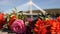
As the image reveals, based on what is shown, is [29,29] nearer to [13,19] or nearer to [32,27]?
[32,27]

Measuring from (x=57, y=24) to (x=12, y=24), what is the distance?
0.27 m

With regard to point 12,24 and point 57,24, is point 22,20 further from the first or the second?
point 57,24

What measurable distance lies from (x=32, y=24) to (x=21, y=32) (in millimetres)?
79

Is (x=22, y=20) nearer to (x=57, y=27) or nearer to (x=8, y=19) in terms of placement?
(x=8, y=19)

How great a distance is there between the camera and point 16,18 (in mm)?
1144

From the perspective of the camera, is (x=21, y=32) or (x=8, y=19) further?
(x=8, y=19)

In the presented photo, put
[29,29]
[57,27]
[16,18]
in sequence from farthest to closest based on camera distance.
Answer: [16,18] → [29,29] → [57,27]

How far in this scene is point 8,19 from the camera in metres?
1.17

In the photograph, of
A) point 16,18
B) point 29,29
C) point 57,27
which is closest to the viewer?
point 57,27

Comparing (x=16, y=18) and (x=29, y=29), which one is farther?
(x=16, y=18)

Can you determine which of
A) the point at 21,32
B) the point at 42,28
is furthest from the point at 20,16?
the point at 42,28

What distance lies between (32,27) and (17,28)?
10cm

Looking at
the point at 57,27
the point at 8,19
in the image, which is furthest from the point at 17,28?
the point at 57,27

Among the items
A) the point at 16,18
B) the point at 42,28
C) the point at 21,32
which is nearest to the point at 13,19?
the point at 16,18
